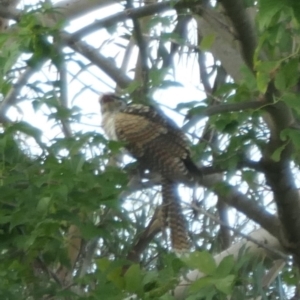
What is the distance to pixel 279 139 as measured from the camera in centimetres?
201

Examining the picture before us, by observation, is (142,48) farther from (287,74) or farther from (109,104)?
(287,74)

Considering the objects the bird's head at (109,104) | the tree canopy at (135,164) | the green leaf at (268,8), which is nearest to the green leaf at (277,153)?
the tree canopy at (135,164)

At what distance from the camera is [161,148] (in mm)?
2641

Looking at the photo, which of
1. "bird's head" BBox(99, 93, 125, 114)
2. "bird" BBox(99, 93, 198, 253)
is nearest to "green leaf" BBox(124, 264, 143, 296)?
"bird" BBox(99, 93, 198, 253)

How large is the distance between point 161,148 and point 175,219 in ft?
1.01

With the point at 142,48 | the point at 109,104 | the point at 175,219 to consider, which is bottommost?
the point at 175,219

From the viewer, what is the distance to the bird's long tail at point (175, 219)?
8.02 feet

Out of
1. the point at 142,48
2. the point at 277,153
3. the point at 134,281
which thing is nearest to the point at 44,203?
the point at 134,281

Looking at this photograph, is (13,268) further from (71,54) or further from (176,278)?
(71,54)

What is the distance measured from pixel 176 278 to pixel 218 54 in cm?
90

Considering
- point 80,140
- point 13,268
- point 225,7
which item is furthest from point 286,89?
point 13,268

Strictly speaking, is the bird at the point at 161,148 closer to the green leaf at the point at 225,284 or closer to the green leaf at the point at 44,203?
the green leaf at the point at 44,203

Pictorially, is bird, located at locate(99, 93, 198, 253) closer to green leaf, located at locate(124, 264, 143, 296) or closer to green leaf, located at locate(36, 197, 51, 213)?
green leaf, located at locate(36, 197, 51, 213)

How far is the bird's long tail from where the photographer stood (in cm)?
244
